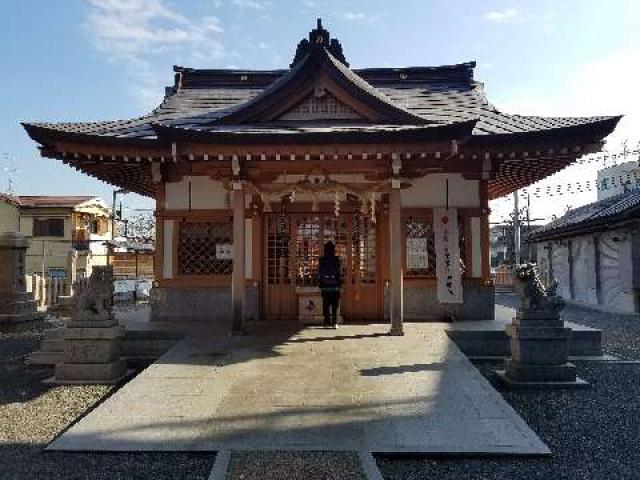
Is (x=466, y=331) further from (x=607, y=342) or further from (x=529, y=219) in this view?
(x=529, y=219)

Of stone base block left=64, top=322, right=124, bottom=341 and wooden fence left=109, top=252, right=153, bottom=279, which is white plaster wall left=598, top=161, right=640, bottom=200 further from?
stone base block left=64, top=322, right=124, bottom=341

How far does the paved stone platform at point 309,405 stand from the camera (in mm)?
4965

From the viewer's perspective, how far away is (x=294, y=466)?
14.6 ft

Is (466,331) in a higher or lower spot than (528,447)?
Answer: higher

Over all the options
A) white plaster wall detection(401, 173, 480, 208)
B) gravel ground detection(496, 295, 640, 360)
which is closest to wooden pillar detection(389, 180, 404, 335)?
white plaster wall detection(401, 173, 480, 208)

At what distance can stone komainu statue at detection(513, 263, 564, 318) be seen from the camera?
7180 millimetres

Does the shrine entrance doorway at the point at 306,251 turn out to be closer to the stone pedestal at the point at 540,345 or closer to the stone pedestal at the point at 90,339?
the stone pedestal at the point at 90,339

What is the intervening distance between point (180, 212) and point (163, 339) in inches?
123

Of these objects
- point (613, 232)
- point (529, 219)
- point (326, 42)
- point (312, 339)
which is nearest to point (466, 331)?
point (312, 339)

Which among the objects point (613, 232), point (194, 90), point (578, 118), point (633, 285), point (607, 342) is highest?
point (194, 90)

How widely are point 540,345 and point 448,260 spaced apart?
3.66 meters

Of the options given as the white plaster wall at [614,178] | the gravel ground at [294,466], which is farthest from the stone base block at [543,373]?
the white plaster wall at [614,178]

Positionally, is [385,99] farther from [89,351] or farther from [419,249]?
[89,351]

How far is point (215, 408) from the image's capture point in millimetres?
5762
